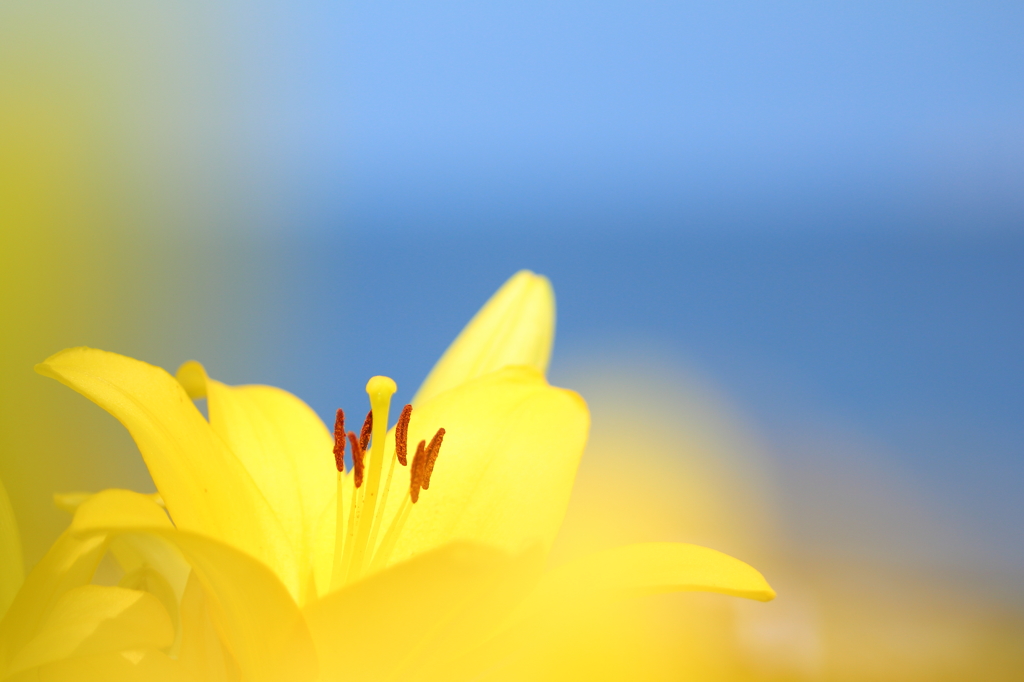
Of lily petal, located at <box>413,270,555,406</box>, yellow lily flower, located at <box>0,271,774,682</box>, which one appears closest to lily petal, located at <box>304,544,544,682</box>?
yellow lily flower, located at <box>0,271,774,682</box>

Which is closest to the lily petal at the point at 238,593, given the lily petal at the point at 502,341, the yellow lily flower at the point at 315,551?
the yellow lily flower at the point at 315,551

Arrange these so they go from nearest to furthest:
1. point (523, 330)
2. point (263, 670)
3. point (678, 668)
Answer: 1. point (263, 670)
2. point (523, 330)
3. point (678, 668)

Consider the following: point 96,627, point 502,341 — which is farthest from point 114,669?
point 502,341

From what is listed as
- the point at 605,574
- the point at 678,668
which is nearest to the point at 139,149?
the point at 678,668

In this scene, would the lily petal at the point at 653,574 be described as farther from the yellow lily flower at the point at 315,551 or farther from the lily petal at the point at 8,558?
the lily petal at the point at 8,558

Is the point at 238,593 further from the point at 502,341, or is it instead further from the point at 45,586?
the point at 502,341

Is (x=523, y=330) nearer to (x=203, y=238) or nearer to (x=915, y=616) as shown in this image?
(x=203, y=238)
